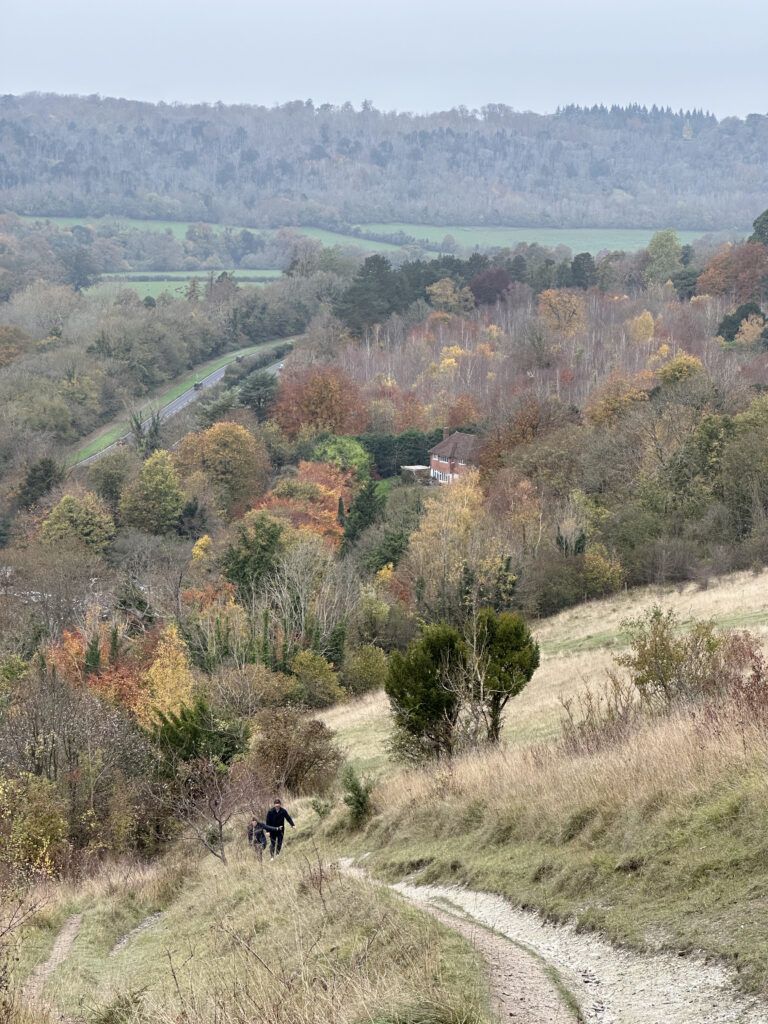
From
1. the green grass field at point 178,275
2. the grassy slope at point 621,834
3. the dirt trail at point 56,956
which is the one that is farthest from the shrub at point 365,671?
the green grass field at point 178,275

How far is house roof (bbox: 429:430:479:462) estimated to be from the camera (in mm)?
69938

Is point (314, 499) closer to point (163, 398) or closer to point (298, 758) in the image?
point (163, 398)

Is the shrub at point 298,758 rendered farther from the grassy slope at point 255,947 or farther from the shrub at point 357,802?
the shrub at point 357,802

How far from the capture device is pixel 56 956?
13.3 m

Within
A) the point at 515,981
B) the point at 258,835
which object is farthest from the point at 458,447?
the point at 515,981

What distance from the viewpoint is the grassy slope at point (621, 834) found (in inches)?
311

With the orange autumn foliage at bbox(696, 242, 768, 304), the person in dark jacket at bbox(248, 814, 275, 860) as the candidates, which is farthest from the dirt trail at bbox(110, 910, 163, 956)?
the orange autumn foliage at bbox(696, 242, 768, 304)

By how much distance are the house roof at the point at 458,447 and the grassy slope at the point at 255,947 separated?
2091 inches

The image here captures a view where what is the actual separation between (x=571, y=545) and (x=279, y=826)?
31.6 meters

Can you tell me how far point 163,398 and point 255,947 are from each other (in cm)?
9525

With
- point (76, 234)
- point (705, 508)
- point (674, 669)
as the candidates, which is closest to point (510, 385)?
point (705, 508)

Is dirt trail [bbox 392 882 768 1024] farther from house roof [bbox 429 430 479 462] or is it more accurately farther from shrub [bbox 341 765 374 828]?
house roof [bbox 429 430 479 462]

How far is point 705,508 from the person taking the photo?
4731cm

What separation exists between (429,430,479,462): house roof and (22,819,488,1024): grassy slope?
53.1 metres
